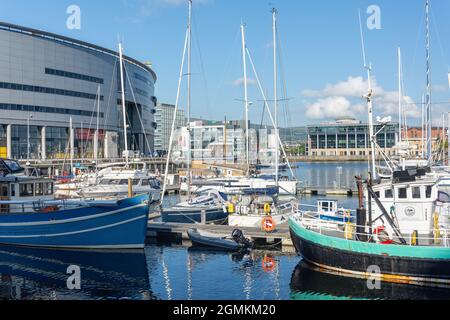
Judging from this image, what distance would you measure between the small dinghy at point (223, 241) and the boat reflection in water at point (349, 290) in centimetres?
656

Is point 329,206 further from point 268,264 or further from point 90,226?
point 90,226

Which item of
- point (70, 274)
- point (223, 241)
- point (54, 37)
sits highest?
point (54, 37)

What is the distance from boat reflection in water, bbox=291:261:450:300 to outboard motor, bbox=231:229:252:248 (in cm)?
657

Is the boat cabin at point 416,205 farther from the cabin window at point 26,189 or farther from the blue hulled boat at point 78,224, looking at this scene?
the cabin window at point 26,189

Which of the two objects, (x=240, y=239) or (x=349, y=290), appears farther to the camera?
(x=240, y=239)

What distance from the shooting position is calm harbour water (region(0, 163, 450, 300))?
22141mm

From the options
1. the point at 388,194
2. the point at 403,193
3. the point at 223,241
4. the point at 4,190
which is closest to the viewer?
the point at 403,193

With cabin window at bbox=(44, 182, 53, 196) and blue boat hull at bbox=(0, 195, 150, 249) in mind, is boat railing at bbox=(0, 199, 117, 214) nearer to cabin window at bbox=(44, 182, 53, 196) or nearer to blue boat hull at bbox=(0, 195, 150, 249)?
blue boat hull at bbox=(0, 195, 150, 249)

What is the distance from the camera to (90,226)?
102 feet

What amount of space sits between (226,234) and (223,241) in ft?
6.05

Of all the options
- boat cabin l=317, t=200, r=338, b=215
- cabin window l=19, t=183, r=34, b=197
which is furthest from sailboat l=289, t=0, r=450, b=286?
cabin window l=19, t=183, r=34, b=197

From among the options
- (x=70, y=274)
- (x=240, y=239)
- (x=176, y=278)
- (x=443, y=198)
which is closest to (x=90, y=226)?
(x=70, y=274)

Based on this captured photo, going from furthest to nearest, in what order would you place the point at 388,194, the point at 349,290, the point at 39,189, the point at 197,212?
the point at 197,212, the point at 39,189, the point at 388,194, the point at 349,290

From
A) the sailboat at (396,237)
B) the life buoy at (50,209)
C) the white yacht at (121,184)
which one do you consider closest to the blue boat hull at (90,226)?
the life buoy at (50,209)
